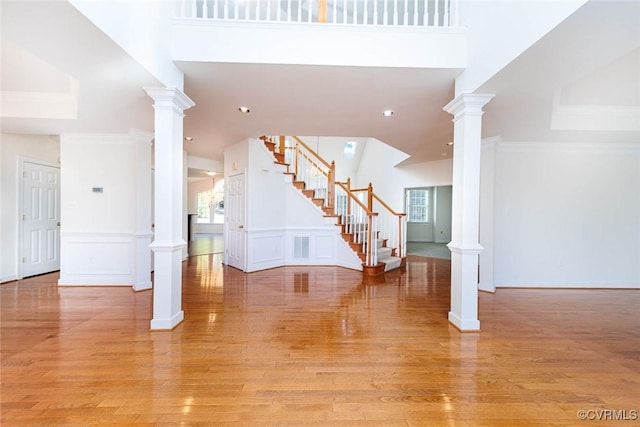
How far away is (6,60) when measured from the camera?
108 inches

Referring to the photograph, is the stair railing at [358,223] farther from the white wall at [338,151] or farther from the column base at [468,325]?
the white wall at [338,151]

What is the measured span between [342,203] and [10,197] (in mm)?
5920

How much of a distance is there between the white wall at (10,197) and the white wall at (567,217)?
8010 mm

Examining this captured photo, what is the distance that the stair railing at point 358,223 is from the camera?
5578 millimetres

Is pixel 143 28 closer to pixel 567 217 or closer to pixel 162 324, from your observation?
pixel 162 324

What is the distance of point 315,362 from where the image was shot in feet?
7.56

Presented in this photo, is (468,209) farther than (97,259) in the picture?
No

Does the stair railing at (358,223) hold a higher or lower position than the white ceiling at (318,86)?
lower

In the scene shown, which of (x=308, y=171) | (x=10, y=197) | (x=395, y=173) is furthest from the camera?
(x=395, y=173)

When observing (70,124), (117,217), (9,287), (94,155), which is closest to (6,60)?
(70,124)

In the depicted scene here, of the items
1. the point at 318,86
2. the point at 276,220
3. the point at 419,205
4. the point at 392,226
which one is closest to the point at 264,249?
the point at 276,220

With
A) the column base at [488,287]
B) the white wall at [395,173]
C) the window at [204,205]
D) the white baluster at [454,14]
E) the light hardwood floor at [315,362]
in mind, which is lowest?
the light hardwood floor at [315,362]

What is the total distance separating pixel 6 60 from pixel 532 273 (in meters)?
7.31

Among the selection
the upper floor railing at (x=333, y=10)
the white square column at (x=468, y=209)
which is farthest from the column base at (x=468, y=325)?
the upper floor railing at (x=333, y=10)
